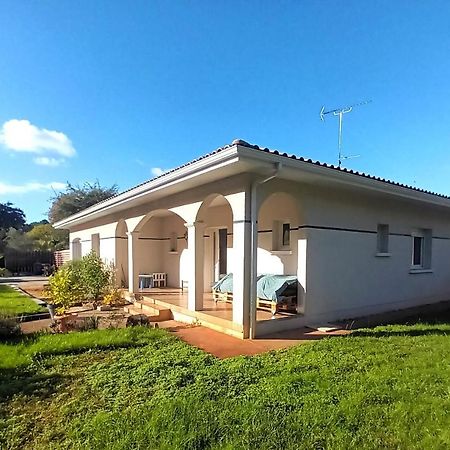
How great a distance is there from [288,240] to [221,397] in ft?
20.3

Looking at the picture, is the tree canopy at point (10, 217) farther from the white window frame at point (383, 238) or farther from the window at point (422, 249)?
the window at point (422, 249)

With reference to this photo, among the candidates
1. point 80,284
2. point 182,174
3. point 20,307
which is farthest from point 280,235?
point 20,307

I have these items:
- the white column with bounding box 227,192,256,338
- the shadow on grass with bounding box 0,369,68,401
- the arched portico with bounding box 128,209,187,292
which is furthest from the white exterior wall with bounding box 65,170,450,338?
the shadow on grass with bounding box 0,369,68,401

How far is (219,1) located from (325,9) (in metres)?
2.74

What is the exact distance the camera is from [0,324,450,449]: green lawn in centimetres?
335

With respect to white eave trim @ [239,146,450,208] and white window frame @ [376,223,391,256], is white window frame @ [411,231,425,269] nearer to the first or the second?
white eave trim @ [239,146,450,208]

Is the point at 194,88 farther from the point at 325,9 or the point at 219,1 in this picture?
the point at 325,9

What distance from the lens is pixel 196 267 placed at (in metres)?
8.82

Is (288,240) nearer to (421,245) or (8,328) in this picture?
(421,245)

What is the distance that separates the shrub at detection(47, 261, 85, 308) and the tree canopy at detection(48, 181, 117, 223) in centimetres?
2753

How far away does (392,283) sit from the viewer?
1086 centimetres

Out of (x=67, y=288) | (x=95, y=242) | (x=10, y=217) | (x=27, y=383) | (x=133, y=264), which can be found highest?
(x=10, y=217)

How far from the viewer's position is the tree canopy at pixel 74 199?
36938mm

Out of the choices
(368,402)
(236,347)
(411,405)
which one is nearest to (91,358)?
(236,347)
